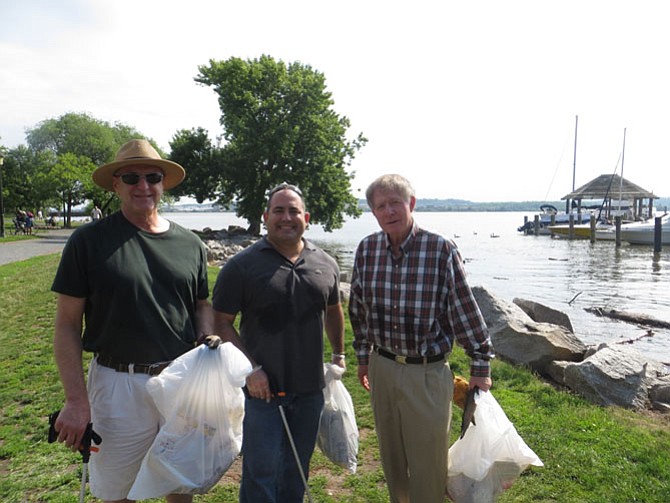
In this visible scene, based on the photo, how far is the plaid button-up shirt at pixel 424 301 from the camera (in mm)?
2984

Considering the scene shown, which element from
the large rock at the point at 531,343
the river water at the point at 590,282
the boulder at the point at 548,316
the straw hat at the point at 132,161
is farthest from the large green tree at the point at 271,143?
the straw hat at the point at 132,161

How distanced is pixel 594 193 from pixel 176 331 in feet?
209

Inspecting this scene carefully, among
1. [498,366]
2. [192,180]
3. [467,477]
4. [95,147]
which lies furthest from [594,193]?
[467,477]

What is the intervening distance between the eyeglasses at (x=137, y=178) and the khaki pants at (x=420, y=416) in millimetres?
1764

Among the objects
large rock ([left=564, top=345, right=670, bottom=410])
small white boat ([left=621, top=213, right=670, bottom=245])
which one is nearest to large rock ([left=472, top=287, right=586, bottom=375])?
large rock ([left=564, top=345, right=670, bottom=410])

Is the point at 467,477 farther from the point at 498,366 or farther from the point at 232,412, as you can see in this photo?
the point at 498,366

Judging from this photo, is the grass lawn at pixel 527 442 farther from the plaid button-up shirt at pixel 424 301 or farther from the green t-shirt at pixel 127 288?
the green t-shirt at pixel 127 288

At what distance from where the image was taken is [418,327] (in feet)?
9.81

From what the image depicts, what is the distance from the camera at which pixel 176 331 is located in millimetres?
2814

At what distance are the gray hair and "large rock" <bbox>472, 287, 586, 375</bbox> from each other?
212 inches

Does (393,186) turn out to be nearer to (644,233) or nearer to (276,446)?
(276,446)

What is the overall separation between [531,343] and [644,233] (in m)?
40.5

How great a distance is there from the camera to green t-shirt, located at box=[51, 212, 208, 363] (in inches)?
102

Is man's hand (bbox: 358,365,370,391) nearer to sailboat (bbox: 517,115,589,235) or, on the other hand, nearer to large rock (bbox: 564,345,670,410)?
large rock (bbox: 564,345,670,410)
